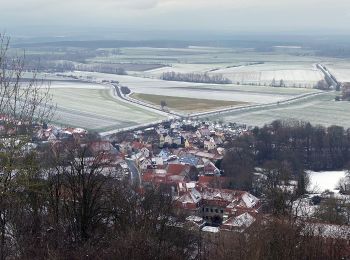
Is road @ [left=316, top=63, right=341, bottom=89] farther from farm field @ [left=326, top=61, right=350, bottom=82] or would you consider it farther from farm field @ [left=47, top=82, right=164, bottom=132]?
farm field @ [left=47, top=82, right=164, bottom=132]

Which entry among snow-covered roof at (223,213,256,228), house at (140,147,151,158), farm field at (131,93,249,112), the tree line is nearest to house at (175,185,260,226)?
snow-covered roof at (223,213,256,228)

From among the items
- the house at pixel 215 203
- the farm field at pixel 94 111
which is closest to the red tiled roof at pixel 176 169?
the house at pixel 215 203

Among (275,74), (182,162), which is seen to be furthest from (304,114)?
(275,74)

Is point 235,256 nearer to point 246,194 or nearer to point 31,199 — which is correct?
point 31,199

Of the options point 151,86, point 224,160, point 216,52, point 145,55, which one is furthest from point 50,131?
point 216,52

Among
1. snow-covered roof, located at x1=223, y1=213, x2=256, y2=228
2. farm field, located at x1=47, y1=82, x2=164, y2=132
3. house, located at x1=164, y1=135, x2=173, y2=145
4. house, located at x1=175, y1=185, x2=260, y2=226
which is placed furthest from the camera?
farm field, located at x1=47, y1=82, x2=164, y2=132
